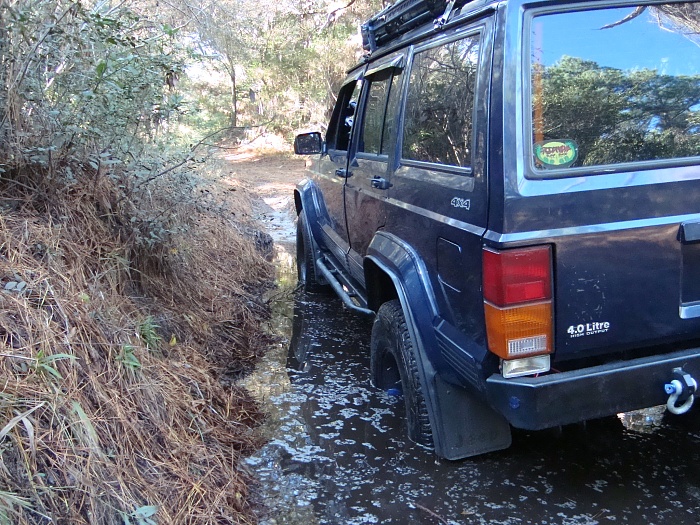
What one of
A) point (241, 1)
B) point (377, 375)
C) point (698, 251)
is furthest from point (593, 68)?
point (241, 1)

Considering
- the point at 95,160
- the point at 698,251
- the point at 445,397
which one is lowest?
the point at 445,397

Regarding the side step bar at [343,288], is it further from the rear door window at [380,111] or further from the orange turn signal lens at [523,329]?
the orange turn signal lens at [523,329]

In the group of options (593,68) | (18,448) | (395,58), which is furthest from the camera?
(395,58)

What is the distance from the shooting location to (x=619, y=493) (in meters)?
2.74

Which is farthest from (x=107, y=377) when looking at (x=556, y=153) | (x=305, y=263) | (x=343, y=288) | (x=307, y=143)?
(x=305, y=263)

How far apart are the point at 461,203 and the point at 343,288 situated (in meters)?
2.17

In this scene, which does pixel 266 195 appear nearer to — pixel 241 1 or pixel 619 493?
pixel 241 1

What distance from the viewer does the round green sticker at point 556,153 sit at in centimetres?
228

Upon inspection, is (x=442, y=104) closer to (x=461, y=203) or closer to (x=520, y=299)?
(x=461, y=203)

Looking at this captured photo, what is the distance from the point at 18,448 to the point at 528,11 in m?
2.54

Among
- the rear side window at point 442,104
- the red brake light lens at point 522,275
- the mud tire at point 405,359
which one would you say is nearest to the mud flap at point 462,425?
the mud tire at point 405,359

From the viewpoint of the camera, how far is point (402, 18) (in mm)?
3578

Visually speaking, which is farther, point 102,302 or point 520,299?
point 102,302

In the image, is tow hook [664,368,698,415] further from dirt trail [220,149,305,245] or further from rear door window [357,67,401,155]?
dirt trail [220,149,305,245]
